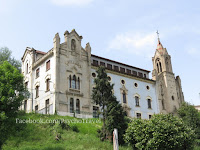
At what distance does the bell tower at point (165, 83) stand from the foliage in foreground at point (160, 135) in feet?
77.7

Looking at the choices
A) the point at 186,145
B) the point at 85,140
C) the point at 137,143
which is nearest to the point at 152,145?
the point at 137,143

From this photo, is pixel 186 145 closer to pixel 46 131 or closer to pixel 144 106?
pixel 46 131

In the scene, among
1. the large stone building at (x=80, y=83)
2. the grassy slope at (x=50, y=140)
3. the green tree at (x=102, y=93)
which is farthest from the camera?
the large stone building at (x=80, y=83)

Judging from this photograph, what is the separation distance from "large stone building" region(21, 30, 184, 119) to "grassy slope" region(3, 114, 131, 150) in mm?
7118

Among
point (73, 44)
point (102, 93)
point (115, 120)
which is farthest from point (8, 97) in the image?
point (73, 44)

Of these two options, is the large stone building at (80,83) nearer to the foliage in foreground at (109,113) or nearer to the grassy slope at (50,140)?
the grassy slope at (50,140)

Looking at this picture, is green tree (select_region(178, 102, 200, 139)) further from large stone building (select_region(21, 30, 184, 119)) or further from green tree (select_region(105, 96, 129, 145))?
green tree (select_region(105, 96, 129, 145))

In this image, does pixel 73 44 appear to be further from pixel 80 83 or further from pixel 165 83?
pixel 165 83

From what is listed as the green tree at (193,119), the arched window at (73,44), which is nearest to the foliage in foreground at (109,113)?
the arched window at (73,44)

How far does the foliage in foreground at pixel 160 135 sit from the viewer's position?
2566 cm

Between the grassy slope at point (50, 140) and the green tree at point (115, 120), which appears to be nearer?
the grassy slope at point (50, 140)

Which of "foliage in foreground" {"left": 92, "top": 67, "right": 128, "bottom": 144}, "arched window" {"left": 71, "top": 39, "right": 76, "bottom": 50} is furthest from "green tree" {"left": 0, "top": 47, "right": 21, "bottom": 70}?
"foliage in foreground" {"left": 92, "top": 67, "right": 128, "bottom": 144}

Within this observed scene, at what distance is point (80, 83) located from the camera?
42031mm

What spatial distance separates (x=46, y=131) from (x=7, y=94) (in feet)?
23.5
